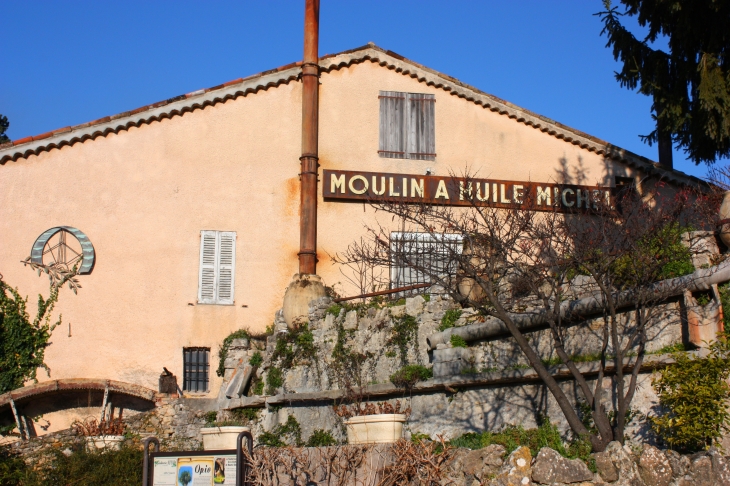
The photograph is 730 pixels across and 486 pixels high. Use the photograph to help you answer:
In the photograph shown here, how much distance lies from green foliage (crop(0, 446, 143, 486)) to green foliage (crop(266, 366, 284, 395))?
355cm

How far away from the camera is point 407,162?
20.4 meters

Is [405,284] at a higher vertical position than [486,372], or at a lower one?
higher

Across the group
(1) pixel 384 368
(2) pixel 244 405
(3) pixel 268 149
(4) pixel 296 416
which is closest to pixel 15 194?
(3) pixel 268 149

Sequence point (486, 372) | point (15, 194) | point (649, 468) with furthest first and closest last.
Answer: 1. point (15, 194)
2. point (486, 372)
3. point (649, 468)

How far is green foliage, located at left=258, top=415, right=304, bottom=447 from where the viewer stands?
1595 cm

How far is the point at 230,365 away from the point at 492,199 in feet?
23.3

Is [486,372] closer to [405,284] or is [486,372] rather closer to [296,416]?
[296,416]

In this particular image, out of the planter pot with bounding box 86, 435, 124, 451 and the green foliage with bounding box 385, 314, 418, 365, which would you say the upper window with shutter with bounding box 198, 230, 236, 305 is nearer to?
the planter pot with bounding box 86, 435, 124, 451

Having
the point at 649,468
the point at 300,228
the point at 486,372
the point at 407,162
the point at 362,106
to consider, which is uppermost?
the point at 362,106

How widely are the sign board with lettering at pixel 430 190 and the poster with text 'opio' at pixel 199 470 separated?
35.8 feet

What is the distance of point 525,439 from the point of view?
12.3 metres

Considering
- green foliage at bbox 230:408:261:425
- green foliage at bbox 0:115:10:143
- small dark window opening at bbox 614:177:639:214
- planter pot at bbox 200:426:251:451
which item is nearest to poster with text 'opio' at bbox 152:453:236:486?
planter pot at bbox 200:426:251:451

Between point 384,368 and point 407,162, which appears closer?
point 384,368

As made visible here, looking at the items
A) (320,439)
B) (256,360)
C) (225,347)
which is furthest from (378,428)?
(225,347)
